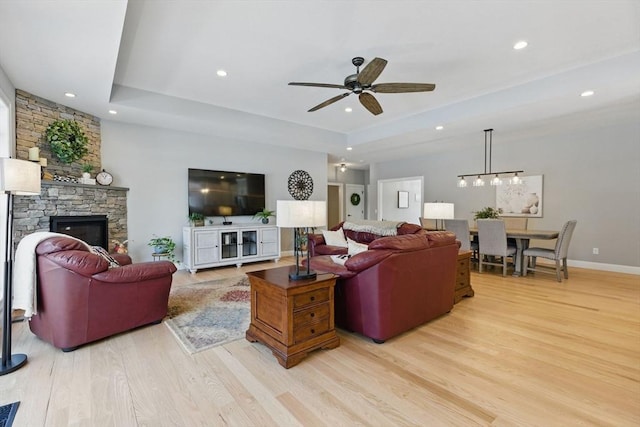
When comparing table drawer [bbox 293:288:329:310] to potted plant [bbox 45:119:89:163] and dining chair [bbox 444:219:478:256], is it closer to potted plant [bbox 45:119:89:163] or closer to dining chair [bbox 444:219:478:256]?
dining chair [bbox 444:219:478:256]

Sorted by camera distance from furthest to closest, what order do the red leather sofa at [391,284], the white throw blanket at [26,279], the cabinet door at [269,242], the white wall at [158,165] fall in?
the cabinet door at [269,242] → the white wall at [158,165] → the red leather sofa at [391,284] → the white throw blanket at [26,279]

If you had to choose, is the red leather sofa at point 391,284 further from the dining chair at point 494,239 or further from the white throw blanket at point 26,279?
the dining chair at point 494,239

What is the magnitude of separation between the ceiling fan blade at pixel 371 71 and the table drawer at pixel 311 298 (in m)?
1.98

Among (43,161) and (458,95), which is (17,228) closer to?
(43,161)

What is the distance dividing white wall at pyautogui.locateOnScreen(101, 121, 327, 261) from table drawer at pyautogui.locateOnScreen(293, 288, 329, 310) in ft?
12.9

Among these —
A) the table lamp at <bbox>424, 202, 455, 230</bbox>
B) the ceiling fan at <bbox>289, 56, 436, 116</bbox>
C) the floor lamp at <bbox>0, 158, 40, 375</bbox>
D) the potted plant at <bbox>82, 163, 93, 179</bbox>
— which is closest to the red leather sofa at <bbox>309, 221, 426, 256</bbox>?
the table lamp at <bbox>424, 202, 455, 230</bbox>

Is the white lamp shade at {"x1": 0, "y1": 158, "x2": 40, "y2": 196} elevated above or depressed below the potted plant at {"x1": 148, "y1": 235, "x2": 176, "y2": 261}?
A: above

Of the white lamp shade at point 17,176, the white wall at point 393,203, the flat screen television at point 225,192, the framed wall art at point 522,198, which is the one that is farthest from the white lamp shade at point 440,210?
the white lamp shade at point 17,176

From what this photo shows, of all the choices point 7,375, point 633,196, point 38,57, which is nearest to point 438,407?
point 7,375

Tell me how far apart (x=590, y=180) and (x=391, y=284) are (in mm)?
5462

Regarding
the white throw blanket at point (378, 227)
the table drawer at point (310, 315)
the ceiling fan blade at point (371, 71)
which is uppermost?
the ceiling fan blade at point (371, 71)

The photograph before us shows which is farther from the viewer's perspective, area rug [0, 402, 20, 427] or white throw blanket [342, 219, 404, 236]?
white throw blanket [342, 219, 404, 236]

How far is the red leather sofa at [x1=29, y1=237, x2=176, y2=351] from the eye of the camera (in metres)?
2.32

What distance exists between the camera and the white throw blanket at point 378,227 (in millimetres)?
4828
